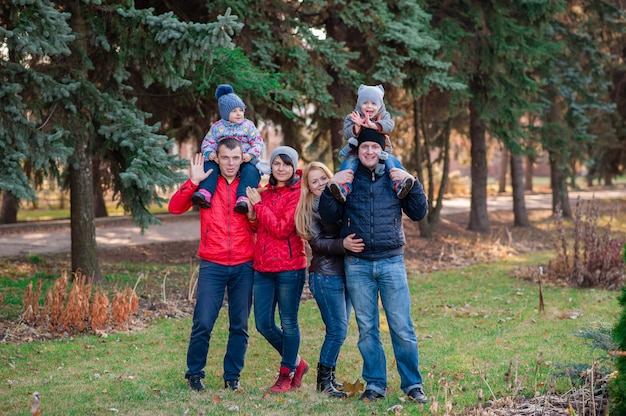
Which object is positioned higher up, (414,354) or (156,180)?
(156,180)

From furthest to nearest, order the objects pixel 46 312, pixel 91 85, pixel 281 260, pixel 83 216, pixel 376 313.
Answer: pixel 83 216
pixel 91 85
pixel 46 312
pixel 281 260
pixel 376 313

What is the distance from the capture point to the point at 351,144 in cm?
517

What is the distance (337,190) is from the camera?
489 centimetres

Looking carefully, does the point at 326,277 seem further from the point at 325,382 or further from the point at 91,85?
the point at 91,85

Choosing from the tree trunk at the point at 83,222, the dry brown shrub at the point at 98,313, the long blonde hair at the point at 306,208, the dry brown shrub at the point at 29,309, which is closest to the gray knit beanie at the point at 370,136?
the long blonde hair at the point at 306,208

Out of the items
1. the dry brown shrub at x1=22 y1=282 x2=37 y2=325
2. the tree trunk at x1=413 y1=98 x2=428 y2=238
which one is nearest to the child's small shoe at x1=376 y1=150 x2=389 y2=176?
the dry brown shrub at x1=22 y1=282 x2=37 y2=325

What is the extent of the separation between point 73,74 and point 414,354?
5862 millimetres

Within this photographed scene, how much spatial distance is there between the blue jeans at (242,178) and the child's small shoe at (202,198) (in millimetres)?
58

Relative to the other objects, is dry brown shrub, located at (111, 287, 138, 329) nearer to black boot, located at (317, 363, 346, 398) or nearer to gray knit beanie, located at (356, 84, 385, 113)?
black boot, located at (317, 363, 346, 398)

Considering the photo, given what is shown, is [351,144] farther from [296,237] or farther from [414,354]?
[414,354]

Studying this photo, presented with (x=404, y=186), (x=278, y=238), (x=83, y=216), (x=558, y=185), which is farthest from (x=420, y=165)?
(x=404, y=186)

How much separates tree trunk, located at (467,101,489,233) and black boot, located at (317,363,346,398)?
12.9 metres

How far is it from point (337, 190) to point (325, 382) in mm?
1481

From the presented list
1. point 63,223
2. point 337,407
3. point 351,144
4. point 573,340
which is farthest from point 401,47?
point 63,223
